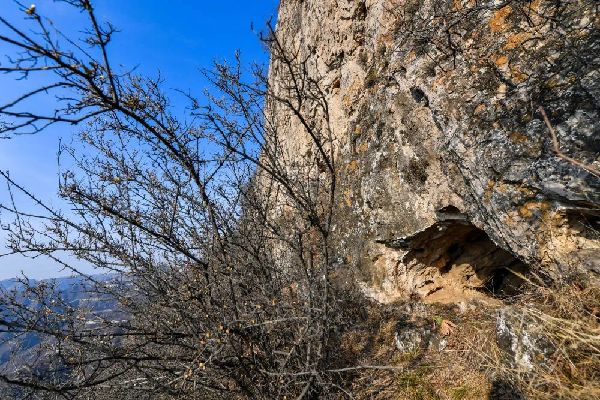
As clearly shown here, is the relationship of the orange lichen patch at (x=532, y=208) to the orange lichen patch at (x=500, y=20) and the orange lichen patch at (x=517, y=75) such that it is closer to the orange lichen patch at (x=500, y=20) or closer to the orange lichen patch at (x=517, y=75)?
the orange lichen patch at (x=517, y=75)

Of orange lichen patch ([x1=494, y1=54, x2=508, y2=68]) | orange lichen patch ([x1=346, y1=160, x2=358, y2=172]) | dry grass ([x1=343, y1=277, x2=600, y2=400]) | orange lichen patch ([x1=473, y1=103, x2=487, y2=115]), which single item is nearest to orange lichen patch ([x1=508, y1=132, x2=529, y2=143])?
orange lichen patch ([x1=473, y1=103, x2=487, y2=115])

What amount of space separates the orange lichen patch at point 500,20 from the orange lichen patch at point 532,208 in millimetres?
1970

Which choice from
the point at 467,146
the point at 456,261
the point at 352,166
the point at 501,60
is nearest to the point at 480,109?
the point at 467,146

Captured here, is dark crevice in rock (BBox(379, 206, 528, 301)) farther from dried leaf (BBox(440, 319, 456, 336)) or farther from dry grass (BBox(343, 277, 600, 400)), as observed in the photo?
dried leaf (BBox(440, 319, 456, 336))

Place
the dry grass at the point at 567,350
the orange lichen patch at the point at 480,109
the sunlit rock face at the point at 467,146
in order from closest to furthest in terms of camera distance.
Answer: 1. the dry grass at the point at 567,350
2. the sunlit rock face at the point at 467,146
3. the orange lichen patch at the point at 480,109

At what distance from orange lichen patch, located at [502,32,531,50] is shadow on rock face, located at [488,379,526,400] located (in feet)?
10.5

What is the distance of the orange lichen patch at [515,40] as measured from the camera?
12.1ft

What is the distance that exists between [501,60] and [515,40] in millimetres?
231

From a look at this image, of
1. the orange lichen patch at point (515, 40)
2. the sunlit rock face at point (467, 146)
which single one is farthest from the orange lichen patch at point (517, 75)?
the orange lichen patch at point (515, 40)

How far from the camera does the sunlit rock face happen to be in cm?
314

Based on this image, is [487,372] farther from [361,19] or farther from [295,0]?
[295,0]

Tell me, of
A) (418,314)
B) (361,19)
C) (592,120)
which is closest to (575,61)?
(592,120)

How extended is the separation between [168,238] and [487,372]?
3.02 m

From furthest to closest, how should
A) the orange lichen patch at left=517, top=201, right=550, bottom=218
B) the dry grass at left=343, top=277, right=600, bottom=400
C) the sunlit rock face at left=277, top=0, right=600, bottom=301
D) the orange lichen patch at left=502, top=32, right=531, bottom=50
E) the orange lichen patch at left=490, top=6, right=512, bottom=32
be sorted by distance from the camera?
the orange lichen patch at left=490, top=6, right=512, bottom=32 < the orange lichen patch at left=502, top=32, right=531, bottom=50 < the orange lichen patch at left=517, top=201, right=550, bottom=218 < the sunlit rock face at left=277, top=0, right=600, bottom=301 < the dry grass at left=343, top=277, right=600, bottom=400
